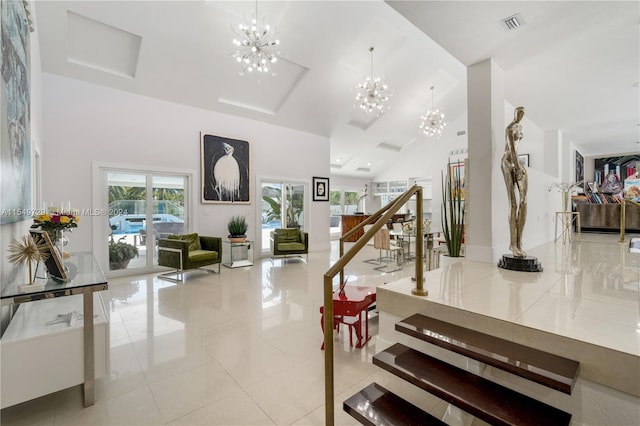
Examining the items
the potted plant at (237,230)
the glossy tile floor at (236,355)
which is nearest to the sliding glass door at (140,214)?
the potted plant at (237,230)

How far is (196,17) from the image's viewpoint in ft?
14.9

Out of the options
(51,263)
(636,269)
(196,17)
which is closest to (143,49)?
(196,17)

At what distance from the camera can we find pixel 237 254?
6.48m

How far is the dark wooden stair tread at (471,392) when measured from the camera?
4.13 feet

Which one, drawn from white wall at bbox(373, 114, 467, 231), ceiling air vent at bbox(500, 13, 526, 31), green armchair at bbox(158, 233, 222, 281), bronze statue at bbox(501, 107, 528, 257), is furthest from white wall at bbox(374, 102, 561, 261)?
green armchair at bbox(158, 233, 222, 281)

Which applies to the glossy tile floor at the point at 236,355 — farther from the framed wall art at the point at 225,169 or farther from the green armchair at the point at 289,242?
the framed wall art at the point at 225,169

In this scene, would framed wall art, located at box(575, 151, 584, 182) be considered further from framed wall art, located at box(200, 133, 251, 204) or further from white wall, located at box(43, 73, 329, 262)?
framed wall art, located at box(200, 133, 251, 204)

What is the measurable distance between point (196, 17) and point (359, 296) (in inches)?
192

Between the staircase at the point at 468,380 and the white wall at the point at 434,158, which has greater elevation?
the white wall at the point at 434,158

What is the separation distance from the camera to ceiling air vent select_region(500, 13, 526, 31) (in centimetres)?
275

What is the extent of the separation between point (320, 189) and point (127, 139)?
4778 millimetres

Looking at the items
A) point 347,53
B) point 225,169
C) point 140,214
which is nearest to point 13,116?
point 140,214

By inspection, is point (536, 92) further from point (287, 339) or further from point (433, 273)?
point (287, 339)

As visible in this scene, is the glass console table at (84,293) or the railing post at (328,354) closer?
the railing post at (328,354)
